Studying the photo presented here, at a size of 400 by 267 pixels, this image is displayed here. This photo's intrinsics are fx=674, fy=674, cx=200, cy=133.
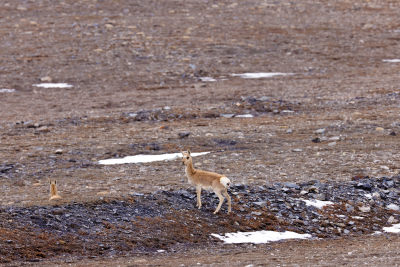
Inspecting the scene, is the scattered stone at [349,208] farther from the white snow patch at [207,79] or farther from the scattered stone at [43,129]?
the white snow patch at [207,79]

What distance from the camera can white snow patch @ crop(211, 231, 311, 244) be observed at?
1226 centimetres

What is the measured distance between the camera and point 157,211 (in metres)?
12.9

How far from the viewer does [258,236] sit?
1250 cm

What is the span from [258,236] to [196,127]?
9.68 metres

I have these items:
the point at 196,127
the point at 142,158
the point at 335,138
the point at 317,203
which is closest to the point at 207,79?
the point at 196,127

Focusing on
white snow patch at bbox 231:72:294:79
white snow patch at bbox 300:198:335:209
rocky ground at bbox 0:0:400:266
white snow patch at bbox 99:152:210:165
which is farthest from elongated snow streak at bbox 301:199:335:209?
white snow patch at bbox 231:72:294:79

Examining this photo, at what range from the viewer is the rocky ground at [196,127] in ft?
39.3

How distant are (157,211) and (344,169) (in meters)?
5.80

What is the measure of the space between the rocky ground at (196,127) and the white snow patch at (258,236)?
215mm

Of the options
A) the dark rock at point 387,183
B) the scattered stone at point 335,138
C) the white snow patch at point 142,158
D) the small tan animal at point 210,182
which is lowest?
the scattered stone at point 335,138

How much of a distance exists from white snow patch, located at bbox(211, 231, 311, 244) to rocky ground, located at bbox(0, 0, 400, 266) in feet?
0.71

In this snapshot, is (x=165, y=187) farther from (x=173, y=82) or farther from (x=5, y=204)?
(x=173, y=82)

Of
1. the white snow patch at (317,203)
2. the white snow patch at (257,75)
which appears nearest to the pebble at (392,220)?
the white snow patch at (317,203)

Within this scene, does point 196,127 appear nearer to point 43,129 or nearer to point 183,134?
point 183,134
